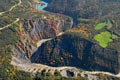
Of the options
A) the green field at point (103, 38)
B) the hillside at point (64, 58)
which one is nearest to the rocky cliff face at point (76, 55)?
the hillside at point (64, 58)

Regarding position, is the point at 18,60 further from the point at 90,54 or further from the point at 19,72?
the point at 90,54

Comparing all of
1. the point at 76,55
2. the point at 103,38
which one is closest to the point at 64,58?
the point at 76,55

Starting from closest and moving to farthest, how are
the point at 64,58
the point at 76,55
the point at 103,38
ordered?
1. the point at 64,58
2. the point at 76,55
3. the point at 103,38

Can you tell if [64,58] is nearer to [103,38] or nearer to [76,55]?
[76,55]

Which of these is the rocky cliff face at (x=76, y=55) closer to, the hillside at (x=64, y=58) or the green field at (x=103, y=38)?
the hillside at (x=64, y=58)

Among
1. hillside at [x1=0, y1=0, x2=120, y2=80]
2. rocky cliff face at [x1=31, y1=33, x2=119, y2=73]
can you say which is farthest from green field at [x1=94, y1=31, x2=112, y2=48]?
rocky cliff face at [x1=31, y1=33, x2=119, y2=73]

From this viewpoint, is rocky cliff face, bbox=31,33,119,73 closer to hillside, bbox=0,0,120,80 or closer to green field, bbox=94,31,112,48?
hillside, bbox=0,0,120,80

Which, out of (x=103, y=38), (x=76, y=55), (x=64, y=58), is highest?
(x=103, y=38)

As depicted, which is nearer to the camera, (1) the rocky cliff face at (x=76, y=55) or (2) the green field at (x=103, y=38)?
(1) the rocky cliff face at (x=76, y=55)

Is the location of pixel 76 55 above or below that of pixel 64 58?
above

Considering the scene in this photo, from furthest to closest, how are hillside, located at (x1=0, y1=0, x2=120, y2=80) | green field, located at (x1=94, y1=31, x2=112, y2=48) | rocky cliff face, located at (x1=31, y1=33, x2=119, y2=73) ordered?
green field, located at (x1=94, y1=31, x2=112, y2=48)
rocky cliff face, located at (x1=31, y1=33, x2=119, y2=73)
hillside, located at (x1=0, y1=0, x2=120, y2=80)
